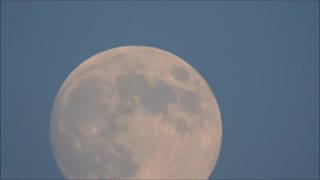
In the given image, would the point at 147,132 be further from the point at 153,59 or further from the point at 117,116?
the point at 153,59

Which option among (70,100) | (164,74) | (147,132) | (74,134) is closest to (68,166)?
(74,134)

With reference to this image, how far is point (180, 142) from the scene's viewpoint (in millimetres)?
7180

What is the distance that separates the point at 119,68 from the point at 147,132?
62.9 inches

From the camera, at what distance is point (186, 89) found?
7832mm

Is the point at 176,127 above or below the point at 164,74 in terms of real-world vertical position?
below

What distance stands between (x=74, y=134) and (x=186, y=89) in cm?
227

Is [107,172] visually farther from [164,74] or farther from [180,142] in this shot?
[164,74]

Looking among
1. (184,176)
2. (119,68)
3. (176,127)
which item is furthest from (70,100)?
(184,176)

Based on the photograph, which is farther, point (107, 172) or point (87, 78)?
point (87, 78)

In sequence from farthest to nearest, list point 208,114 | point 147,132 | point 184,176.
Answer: point 208,114
point 184,176
point 147,132

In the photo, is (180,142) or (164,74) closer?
(180,142)

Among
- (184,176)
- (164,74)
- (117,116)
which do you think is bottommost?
(184,176)

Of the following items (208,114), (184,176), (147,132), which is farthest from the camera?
(208,114)

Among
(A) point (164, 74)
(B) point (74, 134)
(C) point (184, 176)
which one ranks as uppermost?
(A) point (164, 74)
